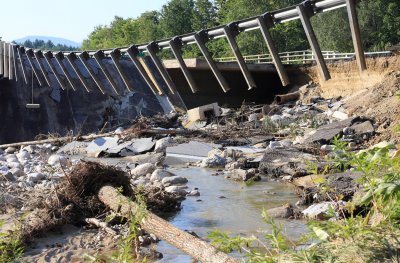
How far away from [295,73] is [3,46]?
36.3 ft

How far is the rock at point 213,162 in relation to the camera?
11750 mm

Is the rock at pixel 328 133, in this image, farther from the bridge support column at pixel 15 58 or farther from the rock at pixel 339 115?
the bridge support column at pixel 15 58

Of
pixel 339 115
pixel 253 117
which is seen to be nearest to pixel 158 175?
pixel 253 117

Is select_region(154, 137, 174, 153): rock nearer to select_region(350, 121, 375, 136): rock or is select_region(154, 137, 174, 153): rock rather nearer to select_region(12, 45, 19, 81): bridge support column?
select_region(350, 121, 375, 136): rock

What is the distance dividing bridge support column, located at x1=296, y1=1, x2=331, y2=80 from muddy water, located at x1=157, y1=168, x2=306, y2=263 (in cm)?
151

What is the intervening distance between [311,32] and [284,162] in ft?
14.8

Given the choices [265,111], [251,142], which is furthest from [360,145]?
[265,111]

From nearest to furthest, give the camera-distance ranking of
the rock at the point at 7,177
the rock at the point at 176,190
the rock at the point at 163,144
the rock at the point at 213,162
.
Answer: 1. the rock at the point at 176,190
2. the rock at the point at 7,177
3. the rock at the point at 213,162
4. the rock at the point at 163,144

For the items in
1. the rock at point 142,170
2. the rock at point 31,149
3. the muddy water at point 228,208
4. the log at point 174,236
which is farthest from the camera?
the rock at point 31,149


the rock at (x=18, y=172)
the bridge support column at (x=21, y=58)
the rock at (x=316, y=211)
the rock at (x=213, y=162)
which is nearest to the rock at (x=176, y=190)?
the rock at (x=316, y=211)

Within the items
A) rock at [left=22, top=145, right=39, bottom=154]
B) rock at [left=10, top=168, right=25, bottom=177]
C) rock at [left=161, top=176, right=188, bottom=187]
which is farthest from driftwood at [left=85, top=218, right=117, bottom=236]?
rock at [left=22, top=145, right=39, bottom=154]

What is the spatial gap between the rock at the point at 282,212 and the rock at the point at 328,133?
15.5ft

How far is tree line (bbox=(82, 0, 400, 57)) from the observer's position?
42.7 metres

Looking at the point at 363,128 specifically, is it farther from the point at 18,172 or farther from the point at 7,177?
the point at 7,177
